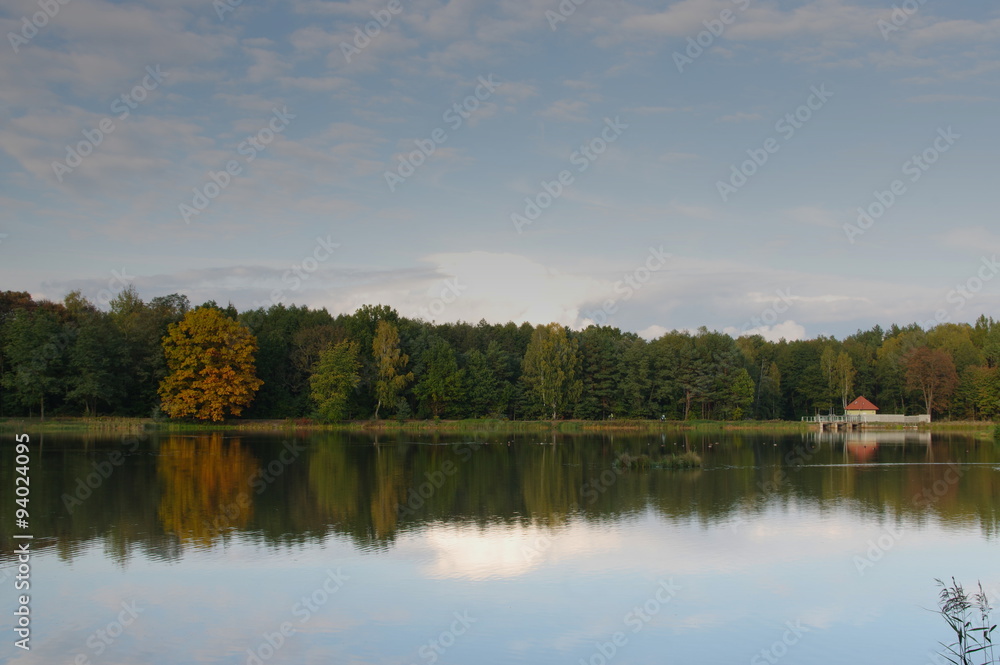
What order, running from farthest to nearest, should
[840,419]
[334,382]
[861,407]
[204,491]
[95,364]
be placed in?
[861,407] → [840,419] → [334,382] → [95,364] → [204,491]

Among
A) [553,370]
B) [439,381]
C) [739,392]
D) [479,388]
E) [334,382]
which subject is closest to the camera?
[334,382]

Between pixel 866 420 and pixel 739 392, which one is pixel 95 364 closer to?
pixel 739 392

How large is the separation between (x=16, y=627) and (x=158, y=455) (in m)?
25.2

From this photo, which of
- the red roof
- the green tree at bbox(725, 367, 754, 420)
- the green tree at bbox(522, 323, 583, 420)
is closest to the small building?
the red roof

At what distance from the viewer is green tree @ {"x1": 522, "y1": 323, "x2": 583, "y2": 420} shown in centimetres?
6588

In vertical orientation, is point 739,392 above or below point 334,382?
below

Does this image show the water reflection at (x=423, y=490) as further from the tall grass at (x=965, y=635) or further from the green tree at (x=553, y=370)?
the green tree at (x=553, y=370)

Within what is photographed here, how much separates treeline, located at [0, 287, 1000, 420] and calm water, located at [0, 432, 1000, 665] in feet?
101

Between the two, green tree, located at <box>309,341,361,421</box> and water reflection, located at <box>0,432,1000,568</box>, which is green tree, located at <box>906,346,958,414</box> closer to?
water reflection, located at <box>0,432,1000,568</box>

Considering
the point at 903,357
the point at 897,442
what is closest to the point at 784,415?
the point at 903,357

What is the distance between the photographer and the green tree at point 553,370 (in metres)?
65.9

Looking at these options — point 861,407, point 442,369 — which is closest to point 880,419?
point 861,407

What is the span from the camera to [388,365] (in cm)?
6309

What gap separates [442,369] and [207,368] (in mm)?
18426
